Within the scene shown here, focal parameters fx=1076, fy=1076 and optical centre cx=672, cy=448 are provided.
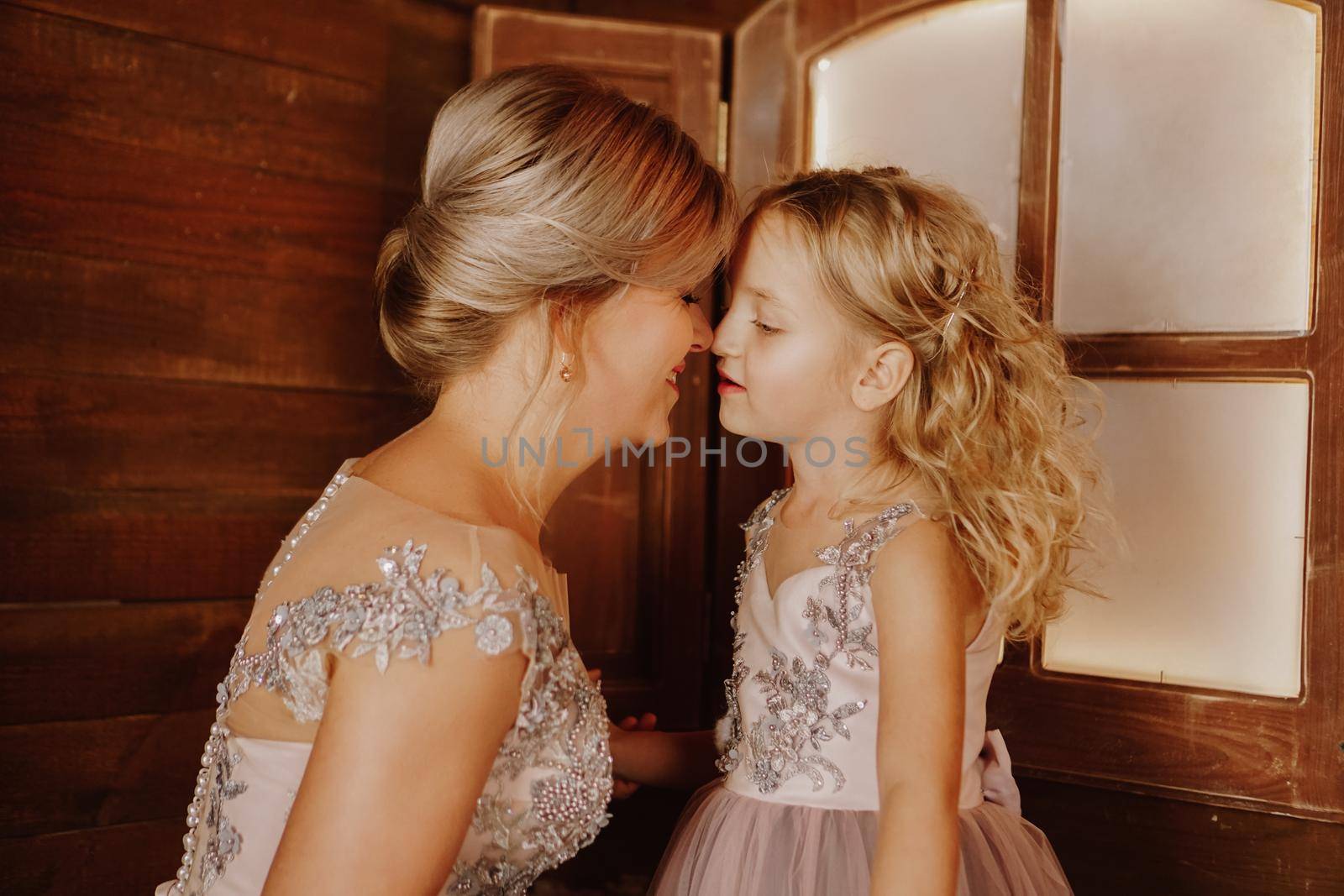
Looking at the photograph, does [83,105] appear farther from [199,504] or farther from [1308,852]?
[1308,852]

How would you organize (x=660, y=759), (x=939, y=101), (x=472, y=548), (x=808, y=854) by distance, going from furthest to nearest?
(x=939, y=101) → (x=660, y=759) → (x=808, y=854) → (x=472, y=548)

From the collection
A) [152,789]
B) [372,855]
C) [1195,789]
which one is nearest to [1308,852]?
[1195,789]

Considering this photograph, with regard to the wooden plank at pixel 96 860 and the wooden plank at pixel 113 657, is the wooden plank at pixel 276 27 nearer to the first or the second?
the wooden plank at pixel 113 657

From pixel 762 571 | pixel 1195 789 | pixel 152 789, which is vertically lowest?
pixel 152 789

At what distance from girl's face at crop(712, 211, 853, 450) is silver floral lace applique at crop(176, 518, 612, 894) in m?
0.50

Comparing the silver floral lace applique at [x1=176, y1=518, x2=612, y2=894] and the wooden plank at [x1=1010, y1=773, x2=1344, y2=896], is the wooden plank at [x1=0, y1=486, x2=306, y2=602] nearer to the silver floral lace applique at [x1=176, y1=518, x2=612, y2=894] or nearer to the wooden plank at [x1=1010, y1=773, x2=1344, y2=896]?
the silver floral lace applique at [x1=176, y1=518, x2=612, y2=894]

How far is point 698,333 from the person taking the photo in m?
1.62

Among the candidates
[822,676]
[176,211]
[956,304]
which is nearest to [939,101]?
[956,304]

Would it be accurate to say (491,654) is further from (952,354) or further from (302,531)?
(952,354)

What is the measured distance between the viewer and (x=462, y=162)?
134 centimetres

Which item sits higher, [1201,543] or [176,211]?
[176,211]

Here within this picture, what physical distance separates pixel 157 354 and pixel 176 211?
276 mm

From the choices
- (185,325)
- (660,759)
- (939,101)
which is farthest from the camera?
(185,325)

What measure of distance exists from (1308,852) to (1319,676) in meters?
0.29
